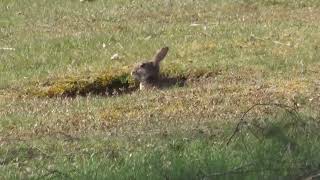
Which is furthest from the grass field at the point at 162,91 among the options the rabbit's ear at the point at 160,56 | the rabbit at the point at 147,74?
the rabbit's ear at the point at 160,56

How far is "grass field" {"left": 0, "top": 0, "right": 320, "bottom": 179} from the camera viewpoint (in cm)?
635

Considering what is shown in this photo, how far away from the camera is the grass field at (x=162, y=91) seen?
6.35 m

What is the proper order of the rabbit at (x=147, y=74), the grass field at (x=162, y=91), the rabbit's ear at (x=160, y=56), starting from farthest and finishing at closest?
the rabbit's ear at (x=160, y=56)
the rabbit at (x=147, y=74)
the grass field at (x=162, y=91)

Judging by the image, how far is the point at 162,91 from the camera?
36.6 ft

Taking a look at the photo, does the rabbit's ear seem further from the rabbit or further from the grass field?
the grass field

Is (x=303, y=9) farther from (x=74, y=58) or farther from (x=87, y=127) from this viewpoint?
(x=87, y=127)

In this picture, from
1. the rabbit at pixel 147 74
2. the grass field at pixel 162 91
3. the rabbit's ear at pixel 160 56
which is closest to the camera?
the grass field at pixel 162 91

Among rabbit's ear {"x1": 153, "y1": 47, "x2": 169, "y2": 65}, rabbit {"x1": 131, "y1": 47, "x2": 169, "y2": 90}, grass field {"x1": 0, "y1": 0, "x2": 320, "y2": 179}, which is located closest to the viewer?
grass field {"x1": 0, "y1": 0, "x2": 320, "y2": 179}

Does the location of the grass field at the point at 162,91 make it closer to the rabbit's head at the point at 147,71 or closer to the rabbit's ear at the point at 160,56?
the rabbit's head at the point at 147,71

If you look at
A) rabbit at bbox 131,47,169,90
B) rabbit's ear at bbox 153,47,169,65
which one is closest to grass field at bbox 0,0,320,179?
rabbit at bbox 131,47,169,90

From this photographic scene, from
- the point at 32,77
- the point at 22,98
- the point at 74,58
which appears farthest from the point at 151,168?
the point at 74,58

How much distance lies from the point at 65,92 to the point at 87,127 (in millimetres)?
2774

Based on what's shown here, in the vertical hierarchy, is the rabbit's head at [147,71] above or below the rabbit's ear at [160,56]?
below

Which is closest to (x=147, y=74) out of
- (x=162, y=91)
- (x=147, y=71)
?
(x=147, y=71)
